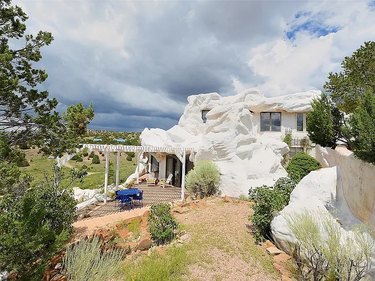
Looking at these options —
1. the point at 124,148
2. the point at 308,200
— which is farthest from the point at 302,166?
the point at 124,148

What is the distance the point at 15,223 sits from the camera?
603 centimetres

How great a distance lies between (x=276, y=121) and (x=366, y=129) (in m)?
18.3

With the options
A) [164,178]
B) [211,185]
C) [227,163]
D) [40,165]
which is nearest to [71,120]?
[211,185]

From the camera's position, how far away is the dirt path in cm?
879

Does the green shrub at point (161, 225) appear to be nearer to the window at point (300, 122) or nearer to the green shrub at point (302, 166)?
the green shrub at point (302, 166)

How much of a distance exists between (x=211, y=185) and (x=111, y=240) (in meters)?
9.12

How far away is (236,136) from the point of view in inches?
827

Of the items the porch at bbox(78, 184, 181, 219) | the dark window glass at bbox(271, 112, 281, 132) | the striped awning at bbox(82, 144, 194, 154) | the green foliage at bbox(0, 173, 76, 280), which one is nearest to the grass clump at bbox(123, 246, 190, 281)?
the green foliage at bbox(0, 173, 76, 280)

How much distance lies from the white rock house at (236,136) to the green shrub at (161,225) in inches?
333

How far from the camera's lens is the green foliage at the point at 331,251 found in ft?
24.3

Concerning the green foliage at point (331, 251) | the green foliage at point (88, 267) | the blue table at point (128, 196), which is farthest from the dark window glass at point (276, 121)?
the green foliage at point (88, 267)

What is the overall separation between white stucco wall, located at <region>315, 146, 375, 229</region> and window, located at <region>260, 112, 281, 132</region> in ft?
47.7

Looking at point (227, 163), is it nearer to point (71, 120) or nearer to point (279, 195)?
point (279, 195)

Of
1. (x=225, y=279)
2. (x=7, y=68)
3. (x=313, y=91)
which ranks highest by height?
(x=313, y=91)
